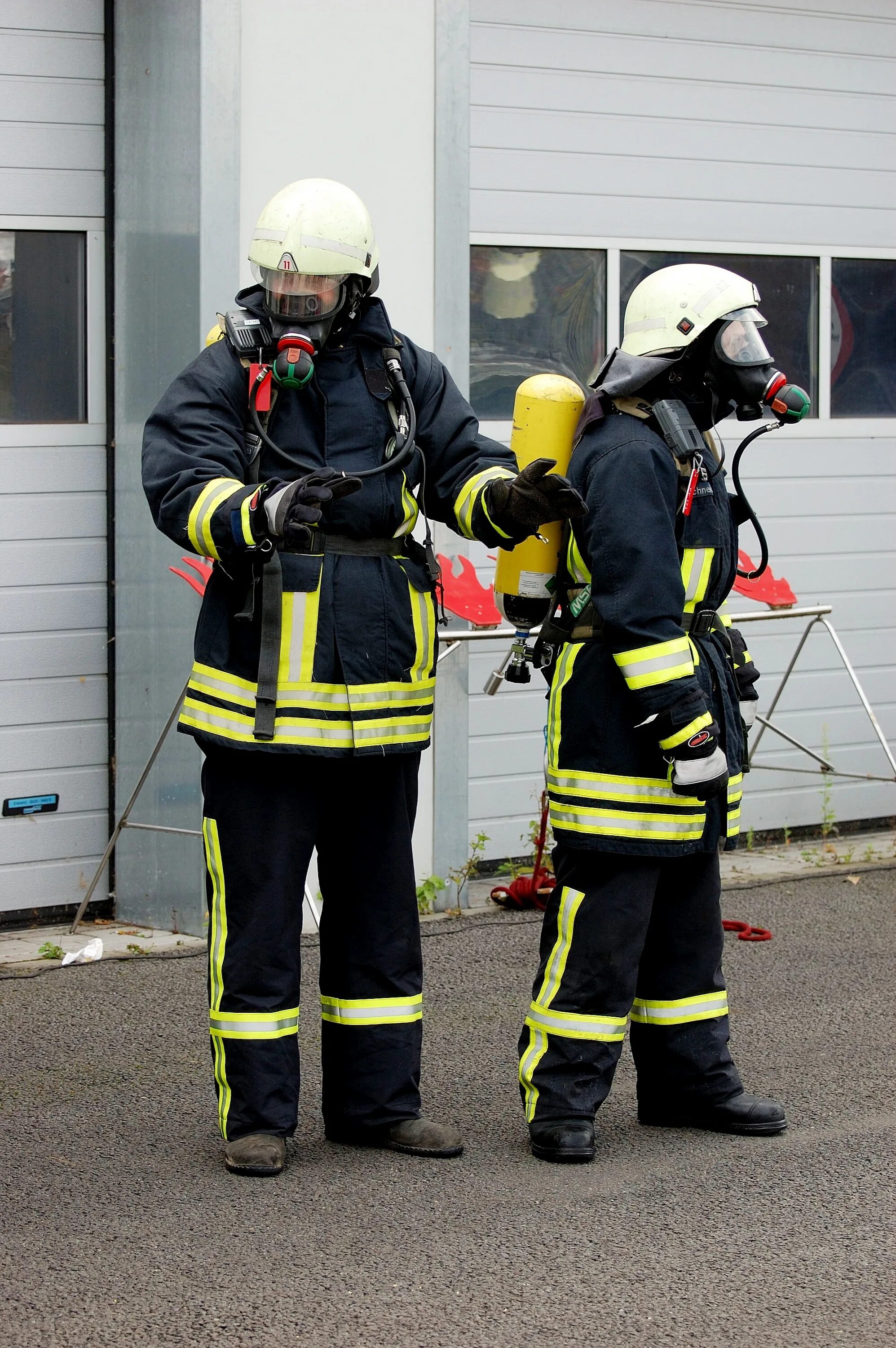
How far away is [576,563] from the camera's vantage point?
4141mm

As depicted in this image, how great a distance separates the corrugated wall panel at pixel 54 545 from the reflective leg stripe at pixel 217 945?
240 cm

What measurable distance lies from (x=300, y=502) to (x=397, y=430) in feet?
1.70

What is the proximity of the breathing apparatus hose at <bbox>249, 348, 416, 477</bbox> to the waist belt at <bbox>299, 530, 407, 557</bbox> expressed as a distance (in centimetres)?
15

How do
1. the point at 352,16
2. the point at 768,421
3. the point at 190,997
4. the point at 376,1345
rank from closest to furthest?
1. the point at 376,1345
2. the point at 190,997
3. the point at 352,16
4. the point at 768,421

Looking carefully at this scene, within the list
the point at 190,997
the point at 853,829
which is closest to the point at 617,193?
the point at 853,829

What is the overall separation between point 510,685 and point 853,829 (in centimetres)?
209

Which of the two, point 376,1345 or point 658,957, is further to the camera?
point 658,957

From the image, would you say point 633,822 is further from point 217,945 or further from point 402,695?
point 217,945

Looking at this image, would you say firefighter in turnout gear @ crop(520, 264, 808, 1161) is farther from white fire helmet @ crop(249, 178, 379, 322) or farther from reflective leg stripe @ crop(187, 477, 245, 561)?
reflective leg stripe @ crop(187, 477, 245, 561)

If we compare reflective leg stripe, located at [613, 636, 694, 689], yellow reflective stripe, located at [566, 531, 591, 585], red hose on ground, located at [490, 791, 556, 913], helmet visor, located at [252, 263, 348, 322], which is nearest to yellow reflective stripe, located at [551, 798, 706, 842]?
reflective leg stripe, located at [613, 636, 694, 689]

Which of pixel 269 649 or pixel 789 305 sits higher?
pixel 789 305

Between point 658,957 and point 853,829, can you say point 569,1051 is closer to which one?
point 658,957

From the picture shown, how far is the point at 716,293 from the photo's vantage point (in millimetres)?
4039

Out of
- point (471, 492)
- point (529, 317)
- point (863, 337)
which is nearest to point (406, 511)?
point (471, 492)
